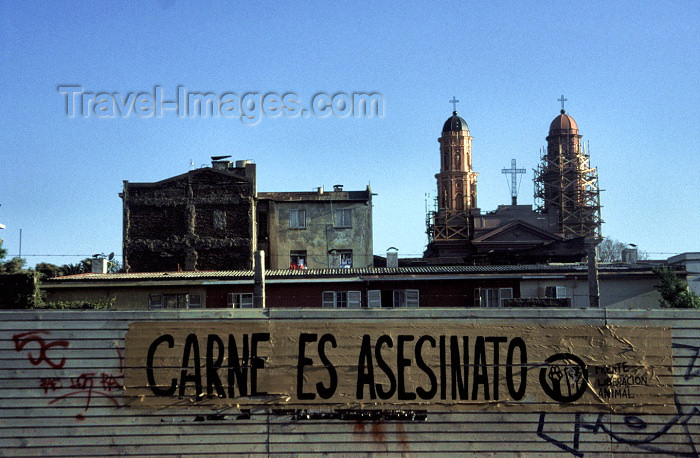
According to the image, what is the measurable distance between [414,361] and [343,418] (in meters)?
1.44

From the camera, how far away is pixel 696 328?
40.5 feet

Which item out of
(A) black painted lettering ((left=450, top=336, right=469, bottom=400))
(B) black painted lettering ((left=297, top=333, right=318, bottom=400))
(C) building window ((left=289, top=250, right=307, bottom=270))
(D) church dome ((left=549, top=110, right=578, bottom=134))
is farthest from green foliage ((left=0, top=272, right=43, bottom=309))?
(D) church dome ((left=549, top=110, right=578, bottom=134))

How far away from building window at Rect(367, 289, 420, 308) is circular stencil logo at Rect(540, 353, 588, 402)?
22162 millimetres

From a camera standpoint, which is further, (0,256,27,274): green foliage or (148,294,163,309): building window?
(0,256,27,274): green foliage

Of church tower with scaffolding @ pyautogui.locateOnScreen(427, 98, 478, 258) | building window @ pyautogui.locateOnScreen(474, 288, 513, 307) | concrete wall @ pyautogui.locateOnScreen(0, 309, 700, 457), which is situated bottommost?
concrete wall @ pyautogui.locateOnScreen(0, 309, 700, 457)

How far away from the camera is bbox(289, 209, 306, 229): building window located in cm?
5747

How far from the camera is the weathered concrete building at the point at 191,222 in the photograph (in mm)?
54094

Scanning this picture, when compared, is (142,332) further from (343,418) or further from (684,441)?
(684,441)

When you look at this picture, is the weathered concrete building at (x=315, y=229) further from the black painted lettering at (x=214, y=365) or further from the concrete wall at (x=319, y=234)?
the black painted lettering at (x=214, y=365)

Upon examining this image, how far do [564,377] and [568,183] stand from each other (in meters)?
77.2

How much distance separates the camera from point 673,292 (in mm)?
31453

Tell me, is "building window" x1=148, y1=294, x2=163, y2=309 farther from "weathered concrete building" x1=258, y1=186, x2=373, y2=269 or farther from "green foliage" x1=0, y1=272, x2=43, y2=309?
"weathered concrete building" x1=258, y1=186, x2=373, y2=269

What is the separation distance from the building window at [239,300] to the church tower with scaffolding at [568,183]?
54.7 m

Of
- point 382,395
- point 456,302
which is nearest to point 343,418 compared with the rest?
point 382,395
